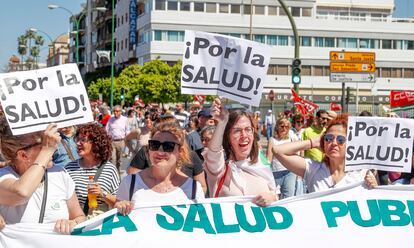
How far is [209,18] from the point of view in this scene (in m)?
66.2

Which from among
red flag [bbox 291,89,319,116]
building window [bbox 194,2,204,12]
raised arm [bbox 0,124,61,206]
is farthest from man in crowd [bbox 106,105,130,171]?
Answer: building window [bbox 194,2,204,12]

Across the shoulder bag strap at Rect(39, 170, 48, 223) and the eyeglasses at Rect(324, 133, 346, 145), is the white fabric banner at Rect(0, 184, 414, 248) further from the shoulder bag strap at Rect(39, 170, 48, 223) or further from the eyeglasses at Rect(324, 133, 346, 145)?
the eyeglasses at Rect(324, 133, 346, 145)

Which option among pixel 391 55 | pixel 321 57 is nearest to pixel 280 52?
pixel 321 57

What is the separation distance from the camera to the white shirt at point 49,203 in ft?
13.6

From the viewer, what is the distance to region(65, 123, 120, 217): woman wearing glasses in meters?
5.53

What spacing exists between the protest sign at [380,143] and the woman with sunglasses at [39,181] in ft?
6.81

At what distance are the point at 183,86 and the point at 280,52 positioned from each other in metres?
63.6

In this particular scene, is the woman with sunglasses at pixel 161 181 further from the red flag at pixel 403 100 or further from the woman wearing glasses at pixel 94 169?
the red flag at pixel 403 100

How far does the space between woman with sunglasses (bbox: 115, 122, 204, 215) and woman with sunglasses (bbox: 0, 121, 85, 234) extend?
0.49 meters

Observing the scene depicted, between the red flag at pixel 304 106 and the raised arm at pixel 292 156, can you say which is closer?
the raised arm at pixel 292 156

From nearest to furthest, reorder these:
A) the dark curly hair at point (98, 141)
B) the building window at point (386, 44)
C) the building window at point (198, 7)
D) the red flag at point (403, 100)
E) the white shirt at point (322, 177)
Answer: the white shirt at point (322, 177) → the dark curly hair at point (98, 141) → the red flag at point (403, 100) → the building window at point (198, 7) → the building window at point (386, 44)

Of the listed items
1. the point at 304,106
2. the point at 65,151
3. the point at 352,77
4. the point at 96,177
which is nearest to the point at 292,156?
the point at 96,177

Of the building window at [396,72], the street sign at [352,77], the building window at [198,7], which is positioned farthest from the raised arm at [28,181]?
the building window at [396,72]

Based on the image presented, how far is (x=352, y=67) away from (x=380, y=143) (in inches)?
753
